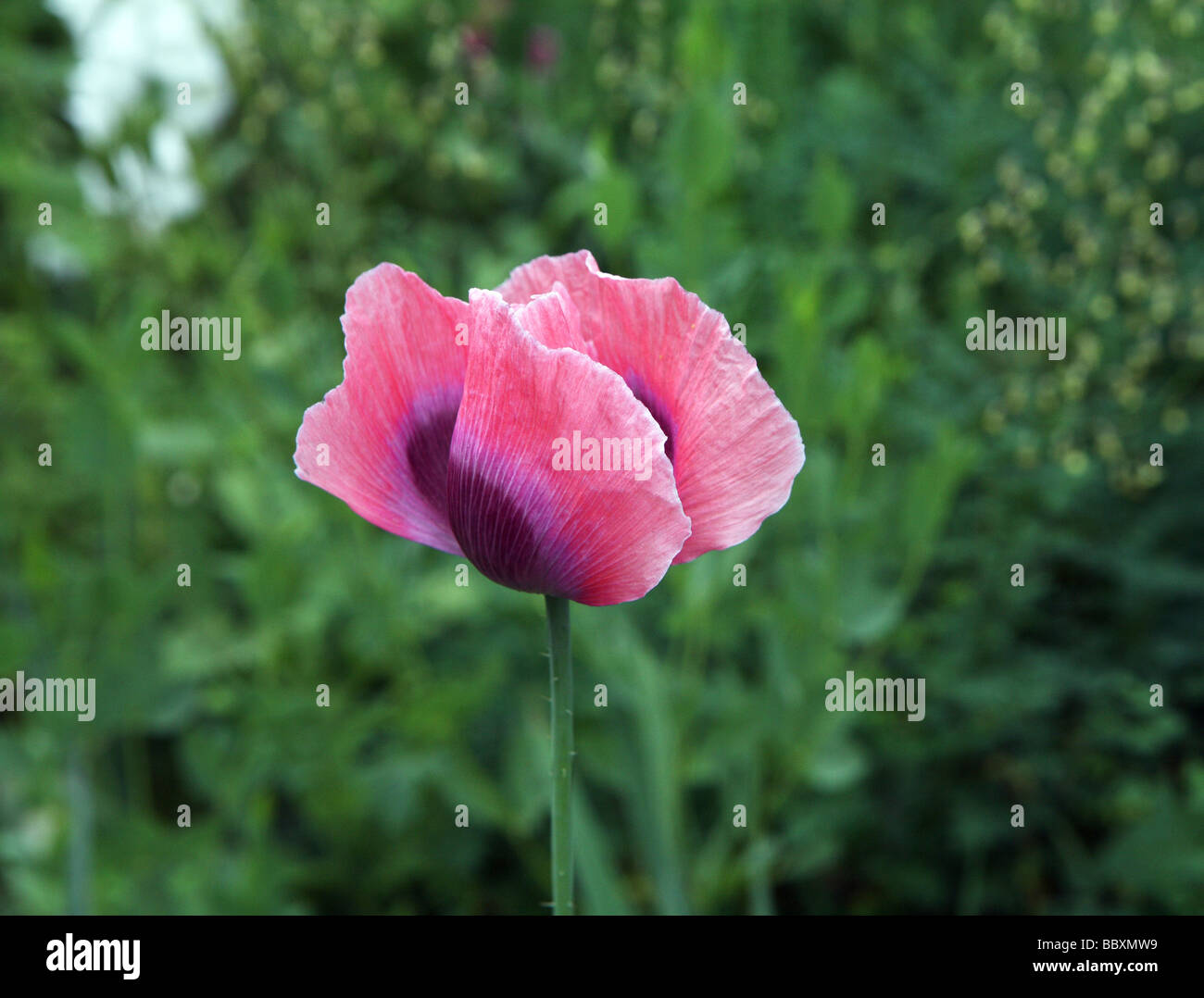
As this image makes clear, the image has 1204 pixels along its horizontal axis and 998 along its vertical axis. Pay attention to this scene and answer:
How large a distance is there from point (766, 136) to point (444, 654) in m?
0.87

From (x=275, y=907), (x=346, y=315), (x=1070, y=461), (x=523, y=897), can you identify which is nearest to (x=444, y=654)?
(x=523, y=897)

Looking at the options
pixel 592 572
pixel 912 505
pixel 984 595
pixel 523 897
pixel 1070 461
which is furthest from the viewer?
pixel 523 897

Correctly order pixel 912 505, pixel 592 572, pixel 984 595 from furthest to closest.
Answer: pixel 984 595 → pixel 912 505 → pixel 592 572

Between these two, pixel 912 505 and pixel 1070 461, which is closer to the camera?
pixel 912 505

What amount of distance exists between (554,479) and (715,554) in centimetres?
73

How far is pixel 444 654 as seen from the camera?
1.57m

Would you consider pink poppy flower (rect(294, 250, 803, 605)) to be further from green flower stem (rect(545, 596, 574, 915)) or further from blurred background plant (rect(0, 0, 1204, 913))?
blurred background plant (rect(0, 0, 1204, 913))

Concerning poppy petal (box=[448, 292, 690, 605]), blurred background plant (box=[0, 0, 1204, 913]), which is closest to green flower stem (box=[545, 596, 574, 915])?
poppy petal (box=[448, 292, 690, 605])

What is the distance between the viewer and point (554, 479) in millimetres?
348

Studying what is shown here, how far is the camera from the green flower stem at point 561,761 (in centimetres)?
32

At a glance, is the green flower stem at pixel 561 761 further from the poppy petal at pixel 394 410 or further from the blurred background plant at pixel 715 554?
the blurred background plant at pixel 715 554

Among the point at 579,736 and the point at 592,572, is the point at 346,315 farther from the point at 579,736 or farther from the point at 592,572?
the point at 579,736

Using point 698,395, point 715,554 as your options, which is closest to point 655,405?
point 698,395

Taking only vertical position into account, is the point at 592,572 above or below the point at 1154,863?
above
